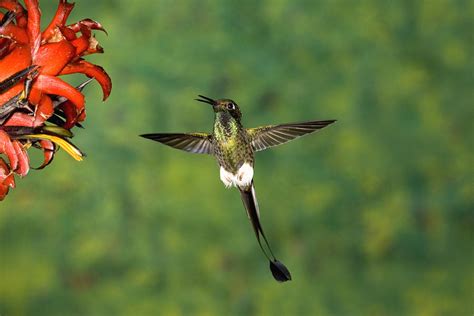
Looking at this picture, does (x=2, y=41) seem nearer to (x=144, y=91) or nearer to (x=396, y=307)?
(x=144, y=91)

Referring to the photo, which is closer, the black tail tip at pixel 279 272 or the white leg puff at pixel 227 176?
the black tail tip at pixel 279 272

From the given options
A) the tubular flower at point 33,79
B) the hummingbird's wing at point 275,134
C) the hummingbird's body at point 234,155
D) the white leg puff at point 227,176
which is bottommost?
the tubular flower at point 33,79

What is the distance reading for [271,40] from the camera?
215 cm

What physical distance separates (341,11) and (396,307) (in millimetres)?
785

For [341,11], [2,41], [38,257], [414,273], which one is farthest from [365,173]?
[2,41]

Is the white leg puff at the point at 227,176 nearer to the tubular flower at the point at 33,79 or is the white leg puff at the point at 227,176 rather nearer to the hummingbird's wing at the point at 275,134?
the hummingbird's wing at the point at 275,134

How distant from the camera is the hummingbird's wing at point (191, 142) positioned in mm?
1009

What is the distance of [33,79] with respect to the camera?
0.65m

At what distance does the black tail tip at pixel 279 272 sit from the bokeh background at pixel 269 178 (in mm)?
1182

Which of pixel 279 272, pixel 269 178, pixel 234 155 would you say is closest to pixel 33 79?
pixel 279 272

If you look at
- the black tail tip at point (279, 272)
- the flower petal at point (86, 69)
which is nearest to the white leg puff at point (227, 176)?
the black tail tip at point (279, 272)

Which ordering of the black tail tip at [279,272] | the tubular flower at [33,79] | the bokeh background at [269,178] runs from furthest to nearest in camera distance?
the bokeh background at [269,178] → the black tail tip at [279,272] → the tubular flower at [33,79]

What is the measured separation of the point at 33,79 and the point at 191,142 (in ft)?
1.44

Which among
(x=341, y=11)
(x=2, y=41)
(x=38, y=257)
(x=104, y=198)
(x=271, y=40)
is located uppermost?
(x=341, y=11)
